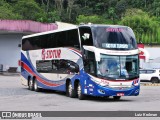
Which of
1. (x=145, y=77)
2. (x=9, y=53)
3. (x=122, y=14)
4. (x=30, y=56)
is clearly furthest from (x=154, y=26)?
(x=30, y=56)

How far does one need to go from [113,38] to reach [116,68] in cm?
138

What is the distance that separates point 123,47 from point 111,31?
0.94m

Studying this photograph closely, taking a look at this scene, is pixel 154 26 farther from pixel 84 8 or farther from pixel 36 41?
pixel 36 41

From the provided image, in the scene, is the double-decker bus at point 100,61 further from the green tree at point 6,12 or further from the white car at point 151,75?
the green tree at point 6,12

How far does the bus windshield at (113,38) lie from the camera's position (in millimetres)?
21906

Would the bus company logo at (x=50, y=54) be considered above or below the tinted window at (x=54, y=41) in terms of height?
below

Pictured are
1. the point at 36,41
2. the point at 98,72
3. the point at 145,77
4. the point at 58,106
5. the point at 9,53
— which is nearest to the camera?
the point at 58,106

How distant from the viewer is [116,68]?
72.1 feet

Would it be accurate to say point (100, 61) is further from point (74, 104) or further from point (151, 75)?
point (151, 75)

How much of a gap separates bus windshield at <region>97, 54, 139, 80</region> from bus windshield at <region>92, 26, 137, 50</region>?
1.57ft

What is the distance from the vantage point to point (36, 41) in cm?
2948

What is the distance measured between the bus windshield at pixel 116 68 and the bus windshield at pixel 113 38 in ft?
1.57

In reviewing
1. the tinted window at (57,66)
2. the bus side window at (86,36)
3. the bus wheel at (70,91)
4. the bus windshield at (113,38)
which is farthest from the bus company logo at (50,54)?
the bus windshield at (113,38)

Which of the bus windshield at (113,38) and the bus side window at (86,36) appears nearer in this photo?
the bus windshield at (113,38)
